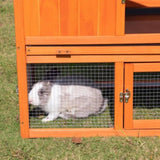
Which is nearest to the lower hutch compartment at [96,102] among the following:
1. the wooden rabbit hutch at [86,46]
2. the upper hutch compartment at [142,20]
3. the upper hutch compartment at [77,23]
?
the wooden rabbit hutch at [86,46]

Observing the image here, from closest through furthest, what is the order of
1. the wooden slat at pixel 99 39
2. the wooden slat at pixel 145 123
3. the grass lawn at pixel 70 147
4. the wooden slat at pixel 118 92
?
the grass lawn at pixel 70 147, the wooden slat at pixel 99 39, the wooden slat at pixel 118 92, the wooden slat at pixel 145 123

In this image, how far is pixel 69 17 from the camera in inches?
110

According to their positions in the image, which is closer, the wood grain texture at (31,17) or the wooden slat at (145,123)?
the wood grain texture at (31,17)

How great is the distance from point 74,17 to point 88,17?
124 mm

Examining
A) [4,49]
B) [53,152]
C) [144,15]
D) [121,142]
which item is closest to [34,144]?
[53,152]

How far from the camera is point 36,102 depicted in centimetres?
336

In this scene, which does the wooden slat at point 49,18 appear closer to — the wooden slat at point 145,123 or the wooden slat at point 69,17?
the wooden slat at point 69,17

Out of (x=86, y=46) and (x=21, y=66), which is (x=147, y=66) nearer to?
(x=86, y=46)

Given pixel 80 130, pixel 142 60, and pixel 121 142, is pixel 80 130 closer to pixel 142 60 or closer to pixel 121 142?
pixel 121 142

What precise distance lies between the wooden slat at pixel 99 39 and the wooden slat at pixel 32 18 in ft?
0.21

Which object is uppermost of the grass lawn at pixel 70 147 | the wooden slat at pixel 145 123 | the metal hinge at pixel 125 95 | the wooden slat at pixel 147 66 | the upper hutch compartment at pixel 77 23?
the upper hutch compartment at pixel 77 23

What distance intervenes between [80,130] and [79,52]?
777mm

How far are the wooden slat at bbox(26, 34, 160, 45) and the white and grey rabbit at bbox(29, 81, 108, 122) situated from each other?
75 cm

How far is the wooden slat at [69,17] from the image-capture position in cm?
276
